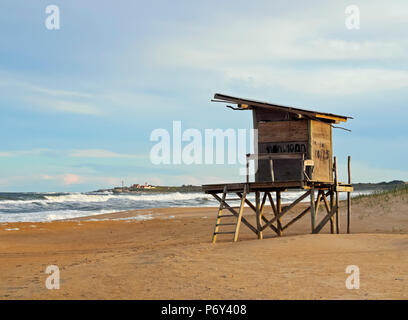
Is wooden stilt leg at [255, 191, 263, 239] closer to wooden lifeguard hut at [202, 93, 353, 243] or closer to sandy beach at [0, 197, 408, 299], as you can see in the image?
wooden lifeguard hut at [202, 93, 353, 243]

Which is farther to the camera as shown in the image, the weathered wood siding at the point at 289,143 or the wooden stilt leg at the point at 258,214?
the wooden stilt leg at the point at 258,214

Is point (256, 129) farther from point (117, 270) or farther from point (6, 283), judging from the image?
point (6, 283)

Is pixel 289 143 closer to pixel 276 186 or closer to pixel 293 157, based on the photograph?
pixel 293 157

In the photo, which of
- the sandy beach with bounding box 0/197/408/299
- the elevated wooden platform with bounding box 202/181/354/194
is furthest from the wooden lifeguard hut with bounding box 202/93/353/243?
the sandy beach with bounding box 0/197/408/299

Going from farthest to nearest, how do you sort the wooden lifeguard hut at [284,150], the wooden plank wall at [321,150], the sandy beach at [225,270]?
the wooden plank wall at [321,150]
the wooden lifeguard hut at [284,150]
the sandy beach at [225,270]

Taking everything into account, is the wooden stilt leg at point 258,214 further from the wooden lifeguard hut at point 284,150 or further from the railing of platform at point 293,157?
the railing of platform at point 293,157

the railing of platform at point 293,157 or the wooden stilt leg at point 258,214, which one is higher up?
the railing of platform at point 293,157

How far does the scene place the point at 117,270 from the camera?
41.5ft

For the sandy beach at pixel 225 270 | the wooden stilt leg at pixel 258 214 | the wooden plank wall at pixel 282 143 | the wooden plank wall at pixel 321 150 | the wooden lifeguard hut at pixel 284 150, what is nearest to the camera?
the sandy beach at pixel 225 270

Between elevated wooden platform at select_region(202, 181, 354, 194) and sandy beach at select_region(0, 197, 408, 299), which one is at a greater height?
elevated wooden platform at select_region(202, 181, 354, 194)

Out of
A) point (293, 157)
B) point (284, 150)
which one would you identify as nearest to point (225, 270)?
point (293, 157)

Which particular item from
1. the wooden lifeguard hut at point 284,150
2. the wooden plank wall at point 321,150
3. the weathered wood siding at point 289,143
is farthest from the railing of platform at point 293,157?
the wooden plank wall at point 321,150

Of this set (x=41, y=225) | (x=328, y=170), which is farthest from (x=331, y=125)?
(x=41, y=225)
